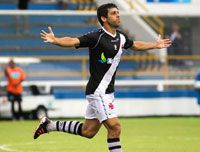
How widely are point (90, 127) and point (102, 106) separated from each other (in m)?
0.71

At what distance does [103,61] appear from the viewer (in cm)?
1104

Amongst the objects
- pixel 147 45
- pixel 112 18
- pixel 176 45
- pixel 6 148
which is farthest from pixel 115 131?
pixel 176 45

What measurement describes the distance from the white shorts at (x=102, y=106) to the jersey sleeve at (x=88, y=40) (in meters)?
0.74

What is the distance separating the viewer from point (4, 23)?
29.5 m

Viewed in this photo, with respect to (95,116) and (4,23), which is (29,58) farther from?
(95,116)

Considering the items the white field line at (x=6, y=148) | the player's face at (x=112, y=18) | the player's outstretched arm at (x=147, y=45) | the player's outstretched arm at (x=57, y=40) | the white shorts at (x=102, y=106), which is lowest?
the white field line at (x=6, y=148)

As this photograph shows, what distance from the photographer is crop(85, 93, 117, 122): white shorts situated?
1088 centimetres

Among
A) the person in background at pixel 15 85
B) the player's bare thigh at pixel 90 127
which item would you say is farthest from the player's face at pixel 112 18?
the person in background at pixel 15 85

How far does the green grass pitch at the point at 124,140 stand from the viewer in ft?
45.5

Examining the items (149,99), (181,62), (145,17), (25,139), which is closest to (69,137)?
(25,139)

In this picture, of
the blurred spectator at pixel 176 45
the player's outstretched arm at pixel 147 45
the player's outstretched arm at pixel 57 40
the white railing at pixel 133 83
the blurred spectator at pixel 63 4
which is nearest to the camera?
the player's outstretched arm at pixel 57 40

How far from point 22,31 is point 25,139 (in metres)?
14.3

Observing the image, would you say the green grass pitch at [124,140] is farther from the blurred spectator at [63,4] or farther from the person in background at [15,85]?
the blurred spectator at [63,4]

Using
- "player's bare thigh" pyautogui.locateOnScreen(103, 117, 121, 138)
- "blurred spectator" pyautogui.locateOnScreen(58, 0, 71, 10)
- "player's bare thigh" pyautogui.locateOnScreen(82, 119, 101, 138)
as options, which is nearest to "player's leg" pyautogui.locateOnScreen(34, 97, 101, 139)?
"player's bare thigh" pyautogui.locateOnScreen(82, 119, 101, 138)
